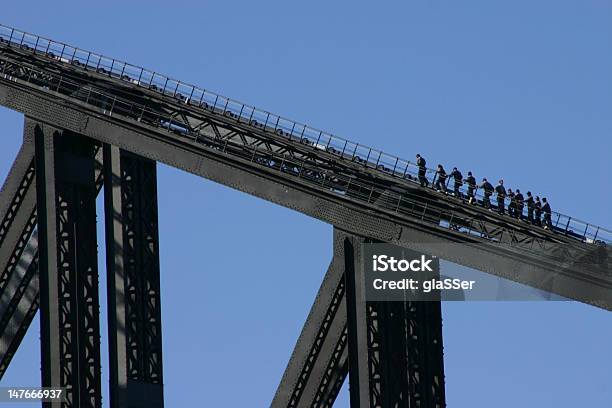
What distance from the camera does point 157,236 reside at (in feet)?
267

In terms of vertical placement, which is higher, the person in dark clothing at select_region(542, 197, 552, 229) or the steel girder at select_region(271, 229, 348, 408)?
the person in dark clothing at select_region(542, 197, 552, 229)

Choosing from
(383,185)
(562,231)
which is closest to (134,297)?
(383,185)

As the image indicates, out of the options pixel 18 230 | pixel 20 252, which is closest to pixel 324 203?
pixel 18 230

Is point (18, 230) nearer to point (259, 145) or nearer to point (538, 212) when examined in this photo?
point (259, 145)

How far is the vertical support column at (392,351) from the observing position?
72625 millimetres

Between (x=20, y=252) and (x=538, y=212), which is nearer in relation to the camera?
(x=538, y=212)

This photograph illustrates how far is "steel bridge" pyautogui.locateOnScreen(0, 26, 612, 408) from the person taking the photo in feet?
240

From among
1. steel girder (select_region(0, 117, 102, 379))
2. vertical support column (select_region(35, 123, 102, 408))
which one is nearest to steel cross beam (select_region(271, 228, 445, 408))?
vertical support column (select_region(35, 123, 102, 408))

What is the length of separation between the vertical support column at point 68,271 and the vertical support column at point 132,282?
1.51 metres

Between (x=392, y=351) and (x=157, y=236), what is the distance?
41.7 ft

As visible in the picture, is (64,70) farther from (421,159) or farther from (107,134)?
(421,159)

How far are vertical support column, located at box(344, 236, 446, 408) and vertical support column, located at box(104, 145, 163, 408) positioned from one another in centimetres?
980

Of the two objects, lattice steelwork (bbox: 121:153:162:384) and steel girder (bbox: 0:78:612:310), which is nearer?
steel girder (bbox: 0:78:612:310)

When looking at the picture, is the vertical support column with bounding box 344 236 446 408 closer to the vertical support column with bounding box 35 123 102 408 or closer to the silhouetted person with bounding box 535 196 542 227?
the silhouetted person with bounding box 535 196 542 227
